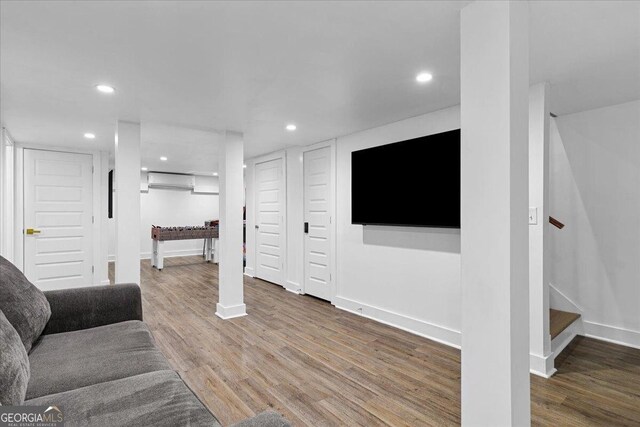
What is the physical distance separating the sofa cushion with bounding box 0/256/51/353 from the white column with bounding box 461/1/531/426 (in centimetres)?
226

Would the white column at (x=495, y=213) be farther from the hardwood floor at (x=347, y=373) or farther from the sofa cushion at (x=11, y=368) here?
the sofa cushion at (x=11, y=368)

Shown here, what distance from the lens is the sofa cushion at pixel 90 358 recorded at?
1484 mm

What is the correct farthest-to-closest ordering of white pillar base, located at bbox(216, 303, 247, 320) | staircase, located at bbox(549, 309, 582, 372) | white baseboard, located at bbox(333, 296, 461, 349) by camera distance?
white pillar base, located at bbox(216, 303, 247, 320) → white baseboard, located at bbox(333, 296, 461, 349) → staircase, located at bbox(549, 309, 582, 372)

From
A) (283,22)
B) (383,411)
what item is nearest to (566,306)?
(383,411)

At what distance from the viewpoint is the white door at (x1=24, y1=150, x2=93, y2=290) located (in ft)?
16.0

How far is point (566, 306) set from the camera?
352 centimetres

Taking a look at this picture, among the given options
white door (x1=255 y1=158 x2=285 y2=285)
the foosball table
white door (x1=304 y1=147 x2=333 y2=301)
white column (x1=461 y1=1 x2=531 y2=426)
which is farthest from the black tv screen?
the foosball table

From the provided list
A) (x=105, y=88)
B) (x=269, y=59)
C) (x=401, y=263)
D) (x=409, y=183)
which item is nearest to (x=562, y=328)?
(x=401, y=263)

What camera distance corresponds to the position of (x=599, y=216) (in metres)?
3.31

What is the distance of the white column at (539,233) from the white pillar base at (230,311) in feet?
9.86

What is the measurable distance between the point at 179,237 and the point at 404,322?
18.8ft

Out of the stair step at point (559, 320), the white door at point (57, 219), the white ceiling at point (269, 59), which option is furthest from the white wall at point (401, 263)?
the white door at point (57, 219)

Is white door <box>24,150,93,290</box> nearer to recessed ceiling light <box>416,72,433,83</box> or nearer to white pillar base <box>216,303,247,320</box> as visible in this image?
white pillar base <box>216,303,247,320</box>

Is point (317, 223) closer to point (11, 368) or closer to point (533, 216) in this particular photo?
point (533, 216)
